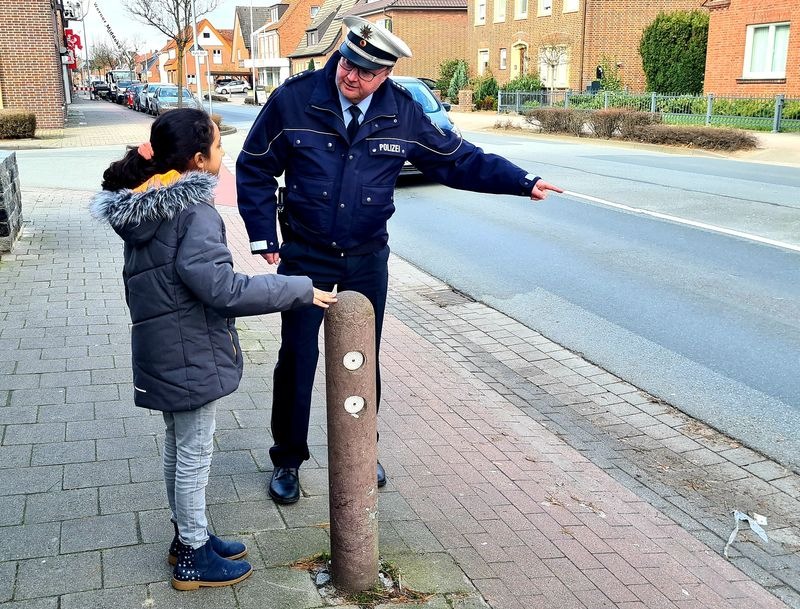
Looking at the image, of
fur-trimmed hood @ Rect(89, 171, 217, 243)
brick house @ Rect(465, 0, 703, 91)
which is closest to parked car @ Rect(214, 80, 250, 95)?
brick house @ Rect(465, 0, 703, 91)

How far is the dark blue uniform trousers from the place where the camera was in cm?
371

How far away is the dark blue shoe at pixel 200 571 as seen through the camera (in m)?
3.02

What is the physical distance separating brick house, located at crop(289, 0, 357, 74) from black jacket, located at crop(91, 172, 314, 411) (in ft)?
225

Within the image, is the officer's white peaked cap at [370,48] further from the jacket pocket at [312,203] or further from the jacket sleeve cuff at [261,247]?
the jacket sleeve cuff at [261,247]

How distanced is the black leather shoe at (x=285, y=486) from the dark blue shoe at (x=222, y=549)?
0.49 meters

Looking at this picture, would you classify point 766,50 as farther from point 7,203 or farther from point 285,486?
point 285,486

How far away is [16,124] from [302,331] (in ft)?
73.5

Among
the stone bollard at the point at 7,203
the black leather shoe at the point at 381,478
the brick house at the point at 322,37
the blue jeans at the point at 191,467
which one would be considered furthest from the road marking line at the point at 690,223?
the brick house at the point at 322,37

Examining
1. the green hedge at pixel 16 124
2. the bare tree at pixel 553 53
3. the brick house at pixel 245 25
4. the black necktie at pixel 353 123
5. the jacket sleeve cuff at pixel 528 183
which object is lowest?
the green hedge at pixel 16 124

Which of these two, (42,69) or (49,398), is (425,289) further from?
(42,69)

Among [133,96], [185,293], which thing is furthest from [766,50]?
[133,96]

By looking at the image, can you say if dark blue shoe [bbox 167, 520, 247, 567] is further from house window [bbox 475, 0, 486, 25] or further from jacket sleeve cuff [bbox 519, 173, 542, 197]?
house window [bbox 475, 0, 486, 25]

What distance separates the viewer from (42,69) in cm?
2547

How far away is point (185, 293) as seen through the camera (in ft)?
9.53
